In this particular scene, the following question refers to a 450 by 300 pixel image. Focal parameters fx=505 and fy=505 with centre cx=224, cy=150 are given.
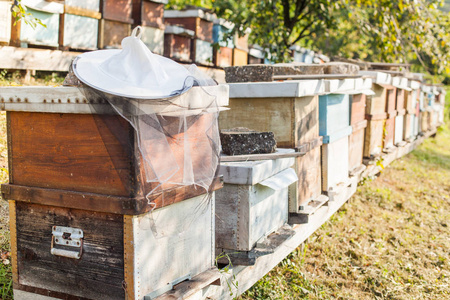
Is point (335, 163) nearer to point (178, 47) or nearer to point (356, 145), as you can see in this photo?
point (356, 145)

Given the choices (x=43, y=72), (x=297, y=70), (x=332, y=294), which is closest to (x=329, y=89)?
(x=297, y=70)

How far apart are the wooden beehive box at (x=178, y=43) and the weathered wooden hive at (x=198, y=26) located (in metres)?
0.11

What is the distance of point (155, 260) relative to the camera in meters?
2.19

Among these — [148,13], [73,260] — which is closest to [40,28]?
[148,13]

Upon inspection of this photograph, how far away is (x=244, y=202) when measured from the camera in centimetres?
286

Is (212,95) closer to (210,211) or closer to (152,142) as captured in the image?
(152,142)

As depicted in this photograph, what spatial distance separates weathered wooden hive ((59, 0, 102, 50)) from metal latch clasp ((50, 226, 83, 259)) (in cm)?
426

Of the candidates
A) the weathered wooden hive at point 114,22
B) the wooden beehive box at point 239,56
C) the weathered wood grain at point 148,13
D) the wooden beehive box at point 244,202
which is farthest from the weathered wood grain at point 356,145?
the wooden beehive box at point 239,56

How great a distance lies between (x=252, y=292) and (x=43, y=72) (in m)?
4.57

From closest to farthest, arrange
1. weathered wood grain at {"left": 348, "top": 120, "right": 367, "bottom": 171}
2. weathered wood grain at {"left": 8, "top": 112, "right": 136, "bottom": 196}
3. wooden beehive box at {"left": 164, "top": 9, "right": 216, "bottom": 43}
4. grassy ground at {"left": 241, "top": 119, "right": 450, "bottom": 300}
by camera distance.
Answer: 1. weathered wood grain at {"left": 8, "top": 112, "right": 136, "bottom": 196}
2. grassy ground at {"left": 241, "top": 119, "right": 450, "bottom": 300}
3. weathered wood grain at {"left": 348, "top": 120, "right": 367, "bottom": 171}
4. wooden beehive box at {"left": 164, "top": 9, "right": 216, "bottom": 43}

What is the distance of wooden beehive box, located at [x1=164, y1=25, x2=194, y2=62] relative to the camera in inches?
305

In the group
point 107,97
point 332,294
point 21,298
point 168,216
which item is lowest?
point 332,294

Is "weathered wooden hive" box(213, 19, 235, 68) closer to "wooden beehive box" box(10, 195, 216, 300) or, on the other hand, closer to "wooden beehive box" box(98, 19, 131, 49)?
"wooden beehive box" box(98, 19, 131, 49)

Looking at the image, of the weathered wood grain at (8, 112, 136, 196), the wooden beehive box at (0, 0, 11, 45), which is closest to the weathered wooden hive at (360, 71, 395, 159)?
the wooden beehive box at (0, 0, 11, 45)
